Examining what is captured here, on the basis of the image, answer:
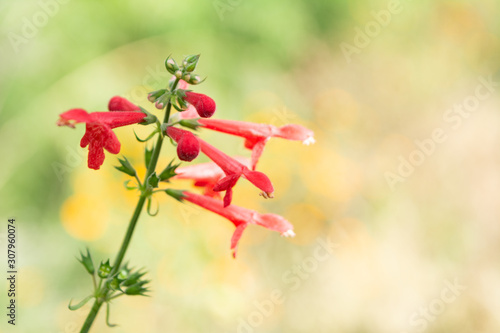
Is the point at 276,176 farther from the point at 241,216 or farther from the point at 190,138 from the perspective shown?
the point at 190,138

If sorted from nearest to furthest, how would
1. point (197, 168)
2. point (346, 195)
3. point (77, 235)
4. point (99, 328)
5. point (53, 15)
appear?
point (197, 168) → point (99, 328) → point (77, 235) → point (346, 195) → point (53, 15)

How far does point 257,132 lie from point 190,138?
0.40 metres

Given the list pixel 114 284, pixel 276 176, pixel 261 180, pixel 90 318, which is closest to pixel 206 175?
pixel 261 180

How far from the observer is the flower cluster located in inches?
68.4

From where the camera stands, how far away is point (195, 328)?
4.38 meters

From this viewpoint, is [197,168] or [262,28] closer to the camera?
[197,168]

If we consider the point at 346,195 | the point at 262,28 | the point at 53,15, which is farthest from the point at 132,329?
the point at 262,28

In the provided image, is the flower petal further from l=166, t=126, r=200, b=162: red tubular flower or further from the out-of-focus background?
the out-of-focus background

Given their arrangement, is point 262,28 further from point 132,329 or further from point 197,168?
point 197,168

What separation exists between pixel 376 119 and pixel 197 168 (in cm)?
491

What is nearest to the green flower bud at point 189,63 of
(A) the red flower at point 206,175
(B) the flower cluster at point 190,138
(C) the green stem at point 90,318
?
(B) the flower cluster at point 190,138

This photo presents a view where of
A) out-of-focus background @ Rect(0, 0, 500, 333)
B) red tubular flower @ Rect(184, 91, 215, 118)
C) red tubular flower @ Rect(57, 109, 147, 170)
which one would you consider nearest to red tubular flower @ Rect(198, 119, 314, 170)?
red tubular flower @ Rect(184, 91, 215, 118)

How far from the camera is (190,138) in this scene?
1.79 meters

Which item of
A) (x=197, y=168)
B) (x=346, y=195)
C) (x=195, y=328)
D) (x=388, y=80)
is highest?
(x=388, y=80)
